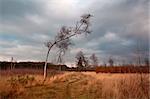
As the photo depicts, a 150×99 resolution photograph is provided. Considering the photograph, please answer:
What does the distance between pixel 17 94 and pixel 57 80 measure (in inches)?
308

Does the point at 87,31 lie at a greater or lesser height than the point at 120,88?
greater

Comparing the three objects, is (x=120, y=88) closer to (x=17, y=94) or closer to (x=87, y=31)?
(x=17, y=94)

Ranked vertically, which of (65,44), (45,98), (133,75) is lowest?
(45,98)

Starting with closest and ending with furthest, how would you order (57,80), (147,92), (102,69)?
(147,92), (57,80), (102,69)

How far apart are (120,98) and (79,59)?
180ft

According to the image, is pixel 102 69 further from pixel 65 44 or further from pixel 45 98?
pixel 45 98

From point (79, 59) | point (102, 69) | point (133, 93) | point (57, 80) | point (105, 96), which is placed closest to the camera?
point (133, 93)

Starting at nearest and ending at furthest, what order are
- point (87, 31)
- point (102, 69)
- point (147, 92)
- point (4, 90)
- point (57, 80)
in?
1. point (147, 92)
2. point (4, 90)
3. point (57, 80)
4. point (87, 31)
5. point (102, 69)

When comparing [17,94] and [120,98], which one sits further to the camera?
[17,94]

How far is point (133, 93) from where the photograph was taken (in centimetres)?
792

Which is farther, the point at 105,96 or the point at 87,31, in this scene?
the point at 87,31

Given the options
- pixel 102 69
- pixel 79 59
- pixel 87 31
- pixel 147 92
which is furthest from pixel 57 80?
pixel 79 59

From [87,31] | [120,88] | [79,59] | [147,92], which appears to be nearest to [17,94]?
[120,88]

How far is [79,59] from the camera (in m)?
62.5
